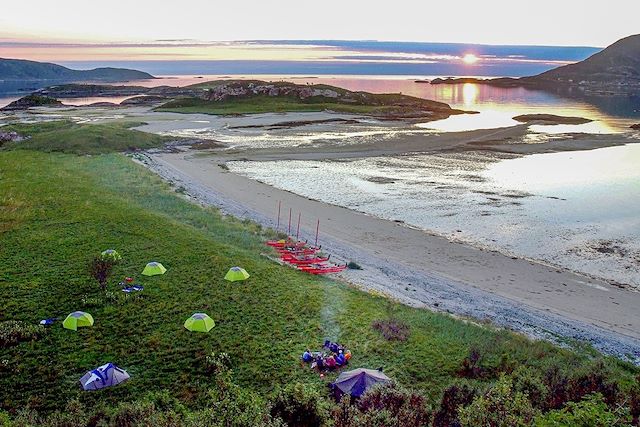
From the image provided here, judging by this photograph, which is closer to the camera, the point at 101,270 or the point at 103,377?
the point at 103,377

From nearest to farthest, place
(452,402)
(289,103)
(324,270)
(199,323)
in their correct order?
(452,402), (199,323), (324,270), (289,103)

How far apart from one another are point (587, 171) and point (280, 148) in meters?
37.4

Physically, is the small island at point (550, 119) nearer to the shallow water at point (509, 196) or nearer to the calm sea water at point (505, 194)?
the calm sea water at point (505, 194)

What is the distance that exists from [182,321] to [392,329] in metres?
8.22

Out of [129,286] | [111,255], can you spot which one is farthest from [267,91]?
[129,286]

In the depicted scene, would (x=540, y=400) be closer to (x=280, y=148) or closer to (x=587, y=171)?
(x=587, y=171)

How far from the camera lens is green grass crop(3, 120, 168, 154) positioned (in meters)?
62.3

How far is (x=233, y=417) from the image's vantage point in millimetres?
11406

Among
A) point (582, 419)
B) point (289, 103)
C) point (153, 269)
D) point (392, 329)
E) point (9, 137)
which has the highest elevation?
point (289, 103)

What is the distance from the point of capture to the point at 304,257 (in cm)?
3014

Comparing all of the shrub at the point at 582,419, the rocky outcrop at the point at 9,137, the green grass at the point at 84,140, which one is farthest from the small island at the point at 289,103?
the shrub at the point at 582,419

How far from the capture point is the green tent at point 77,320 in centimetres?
1984

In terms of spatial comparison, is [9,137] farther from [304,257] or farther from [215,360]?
[215,360]

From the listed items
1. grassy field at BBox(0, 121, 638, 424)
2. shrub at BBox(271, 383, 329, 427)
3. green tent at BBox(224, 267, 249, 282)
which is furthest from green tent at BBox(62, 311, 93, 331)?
shrub at BBox(271, 383, 329, 427)
